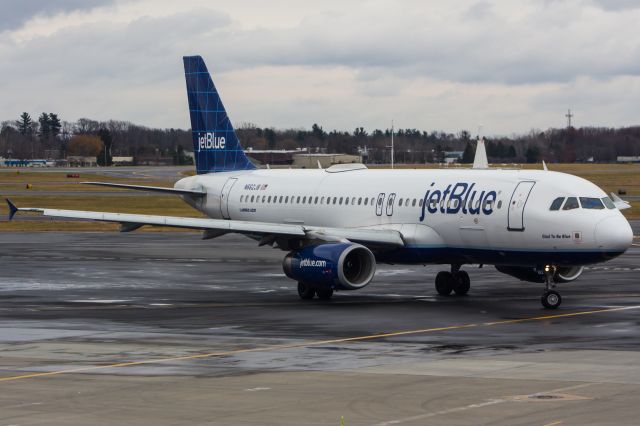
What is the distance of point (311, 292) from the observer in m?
38.8

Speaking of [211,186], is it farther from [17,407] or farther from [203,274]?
[17,407]

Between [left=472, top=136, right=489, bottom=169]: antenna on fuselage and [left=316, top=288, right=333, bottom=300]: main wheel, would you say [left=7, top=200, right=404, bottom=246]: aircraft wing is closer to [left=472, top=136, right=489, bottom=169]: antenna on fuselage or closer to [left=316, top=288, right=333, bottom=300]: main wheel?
[left=316, top=288, right=333, bottom=300]: main wheel

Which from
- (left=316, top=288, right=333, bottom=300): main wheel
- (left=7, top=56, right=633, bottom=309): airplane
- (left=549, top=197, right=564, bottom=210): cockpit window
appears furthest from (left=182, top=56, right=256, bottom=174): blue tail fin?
(left=549, top=197, right=564, bottom=210): cockpit window

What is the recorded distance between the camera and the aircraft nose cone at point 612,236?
34406mm

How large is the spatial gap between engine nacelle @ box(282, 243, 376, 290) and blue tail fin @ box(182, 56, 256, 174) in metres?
11.9

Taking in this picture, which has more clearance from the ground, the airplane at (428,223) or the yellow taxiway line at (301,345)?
the airplane at (428,223)

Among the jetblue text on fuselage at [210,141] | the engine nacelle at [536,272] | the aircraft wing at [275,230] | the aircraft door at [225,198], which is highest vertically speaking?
the jetblue text on fuselage at [210,141]

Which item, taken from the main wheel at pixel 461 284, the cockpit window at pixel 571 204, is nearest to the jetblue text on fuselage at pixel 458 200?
the cockpit window at pixel 571 204

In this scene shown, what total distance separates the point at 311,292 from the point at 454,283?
488cm

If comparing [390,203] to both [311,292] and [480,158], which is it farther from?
[480,158]

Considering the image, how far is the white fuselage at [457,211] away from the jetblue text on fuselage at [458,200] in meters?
0.03

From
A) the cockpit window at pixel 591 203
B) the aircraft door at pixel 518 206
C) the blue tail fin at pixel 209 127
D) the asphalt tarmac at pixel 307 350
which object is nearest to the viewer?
the asphalt tarmac at pixel 307 350

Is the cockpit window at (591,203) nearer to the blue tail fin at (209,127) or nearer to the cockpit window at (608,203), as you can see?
the cockpit window at (608,203)

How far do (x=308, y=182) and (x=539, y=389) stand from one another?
78.4 feet
